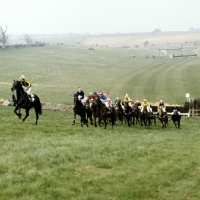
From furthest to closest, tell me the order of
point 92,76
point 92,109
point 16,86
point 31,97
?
point 92,76 → point 92,109 → point 31,97 → point 16,86

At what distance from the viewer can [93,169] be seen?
10938mm

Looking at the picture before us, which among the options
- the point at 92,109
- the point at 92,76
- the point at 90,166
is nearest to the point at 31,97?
the point at 92,109

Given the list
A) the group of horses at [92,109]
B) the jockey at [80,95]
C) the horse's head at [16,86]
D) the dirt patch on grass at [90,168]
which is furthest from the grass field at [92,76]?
the dirt patch on grass at [90,168]

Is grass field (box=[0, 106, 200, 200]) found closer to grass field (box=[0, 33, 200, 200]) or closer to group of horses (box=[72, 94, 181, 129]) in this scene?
grass field (box=[0, 33, 200, 200])

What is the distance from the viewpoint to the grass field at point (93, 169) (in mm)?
8820

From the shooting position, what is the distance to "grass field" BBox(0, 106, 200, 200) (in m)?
8.82

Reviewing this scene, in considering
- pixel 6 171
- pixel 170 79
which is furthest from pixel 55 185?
pixel 170 79

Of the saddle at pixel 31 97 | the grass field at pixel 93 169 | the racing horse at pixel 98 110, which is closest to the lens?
the grass field at pixel 93 169

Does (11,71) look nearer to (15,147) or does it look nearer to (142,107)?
(142,107)

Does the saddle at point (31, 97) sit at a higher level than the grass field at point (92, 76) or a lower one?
higher

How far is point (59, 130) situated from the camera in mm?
18672

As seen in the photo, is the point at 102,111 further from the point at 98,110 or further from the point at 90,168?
the point at 90,168

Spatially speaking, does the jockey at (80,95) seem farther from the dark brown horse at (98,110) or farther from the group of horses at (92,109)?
the dark brown horse at (98,110)

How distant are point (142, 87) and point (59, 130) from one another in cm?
4301
